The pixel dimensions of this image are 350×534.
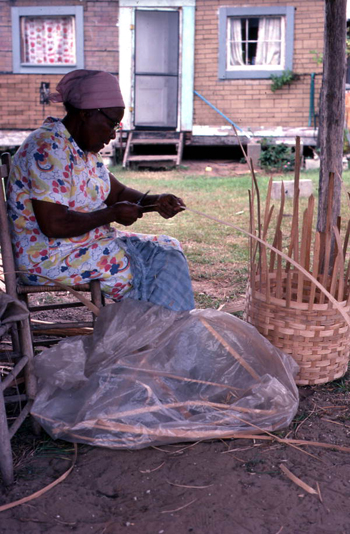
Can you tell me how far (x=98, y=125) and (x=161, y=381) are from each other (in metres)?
1.05

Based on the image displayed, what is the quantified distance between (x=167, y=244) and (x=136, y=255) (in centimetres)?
19

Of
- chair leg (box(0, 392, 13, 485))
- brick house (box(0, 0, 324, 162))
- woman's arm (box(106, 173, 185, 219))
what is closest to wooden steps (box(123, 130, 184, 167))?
brick house (box(0, 0, 324, 162))

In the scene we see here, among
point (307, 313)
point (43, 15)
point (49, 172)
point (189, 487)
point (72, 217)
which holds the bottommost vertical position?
point (189, 487)

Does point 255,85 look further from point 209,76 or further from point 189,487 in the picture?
point 189,487

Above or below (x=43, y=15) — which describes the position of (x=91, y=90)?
below

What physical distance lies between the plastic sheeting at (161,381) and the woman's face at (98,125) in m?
0.67

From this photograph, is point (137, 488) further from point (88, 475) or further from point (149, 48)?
point (149, 48)

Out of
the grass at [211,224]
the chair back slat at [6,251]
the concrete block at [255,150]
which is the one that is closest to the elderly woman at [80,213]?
the chair back slat at [6,251]

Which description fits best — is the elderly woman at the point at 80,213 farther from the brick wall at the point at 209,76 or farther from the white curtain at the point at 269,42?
the white curtain at the point at 269,42

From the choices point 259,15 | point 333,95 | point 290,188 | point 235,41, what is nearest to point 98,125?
point 333,95

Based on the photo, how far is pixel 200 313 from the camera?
8.02 ft

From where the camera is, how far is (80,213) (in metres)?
2.25

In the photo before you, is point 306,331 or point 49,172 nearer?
point 49,172

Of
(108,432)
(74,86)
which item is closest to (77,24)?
(74,86)
